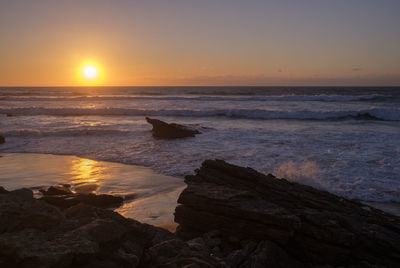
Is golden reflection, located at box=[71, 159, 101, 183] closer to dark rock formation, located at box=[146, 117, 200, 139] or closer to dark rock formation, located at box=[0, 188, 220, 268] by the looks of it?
dark rock formation, located at box=[0, 188, 220, 268]

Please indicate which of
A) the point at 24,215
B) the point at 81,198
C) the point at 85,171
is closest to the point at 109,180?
the point at 85,171

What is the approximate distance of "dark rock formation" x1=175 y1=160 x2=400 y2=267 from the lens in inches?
169

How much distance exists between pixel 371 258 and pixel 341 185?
434 centimetres

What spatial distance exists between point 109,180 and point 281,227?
5864 millimetres

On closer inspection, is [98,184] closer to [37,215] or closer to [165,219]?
[165,219]

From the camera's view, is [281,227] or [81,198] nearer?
[281,227]

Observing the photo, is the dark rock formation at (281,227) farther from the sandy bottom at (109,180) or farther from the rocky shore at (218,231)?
the sandy bottom at (109,180)

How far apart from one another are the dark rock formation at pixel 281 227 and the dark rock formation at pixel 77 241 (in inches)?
25.5

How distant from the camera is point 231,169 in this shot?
5.90 meters

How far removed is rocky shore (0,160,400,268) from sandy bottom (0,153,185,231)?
1278mm

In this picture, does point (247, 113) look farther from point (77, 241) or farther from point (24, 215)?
point (77, 241)

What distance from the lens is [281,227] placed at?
4.39 m

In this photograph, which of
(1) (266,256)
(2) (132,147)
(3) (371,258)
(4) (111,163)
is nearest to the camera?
(1) (266,256)

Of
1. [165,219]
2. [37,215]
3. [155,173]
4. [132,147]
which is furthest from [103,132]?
[37,215]
